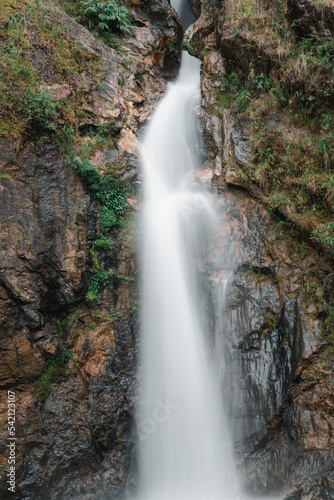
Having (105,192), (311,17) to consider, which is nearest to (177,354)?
(105,192)

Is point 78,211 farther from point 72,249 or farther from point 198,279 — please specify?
point 198,279

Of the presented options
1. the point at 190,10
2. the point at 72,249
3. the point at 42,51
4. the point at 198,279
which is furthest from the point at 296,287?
the point at 190,10

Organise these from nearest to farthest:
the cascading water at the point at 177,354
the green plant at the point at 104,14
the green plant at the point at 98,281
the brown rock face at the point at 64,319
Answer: the brown rock face at the point at 64,319, the cascading water at the point at 177,354, the green plant at the point at 98,281, the green plant at the point at 104,14

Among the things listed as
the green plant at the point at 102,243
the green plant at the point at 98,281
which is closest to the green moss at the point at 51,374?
the green plant at the point at 98,281

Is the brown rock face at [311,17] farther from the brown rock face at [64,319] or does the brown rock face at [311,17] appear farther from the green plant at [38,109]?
the green plant at [38,109]

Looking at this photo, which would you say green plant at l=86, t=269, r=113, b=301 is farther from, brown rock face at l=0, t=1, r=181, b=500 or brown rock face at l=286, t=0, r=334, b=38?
brown rock face at l=286, t=0, r=334, b=38

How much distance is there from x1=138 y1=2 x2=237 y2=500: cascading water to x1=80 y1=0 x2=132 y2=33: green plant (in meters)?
4.98

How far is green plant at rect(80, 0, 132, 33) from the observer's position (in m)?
9.54

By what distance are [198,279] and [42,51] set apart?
6.85m

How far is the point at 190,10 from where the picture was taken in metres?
14.2

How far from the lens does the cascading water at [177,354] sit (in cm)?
559

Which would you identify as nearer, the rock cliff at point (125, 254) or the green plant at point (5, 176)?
the rock cliff at point (125, 254)

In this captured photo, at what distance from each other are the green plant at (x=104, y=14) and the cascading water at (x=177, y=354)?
4981 mm

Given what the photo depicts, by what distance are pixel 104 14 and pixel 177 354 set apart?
1120 centimetres
